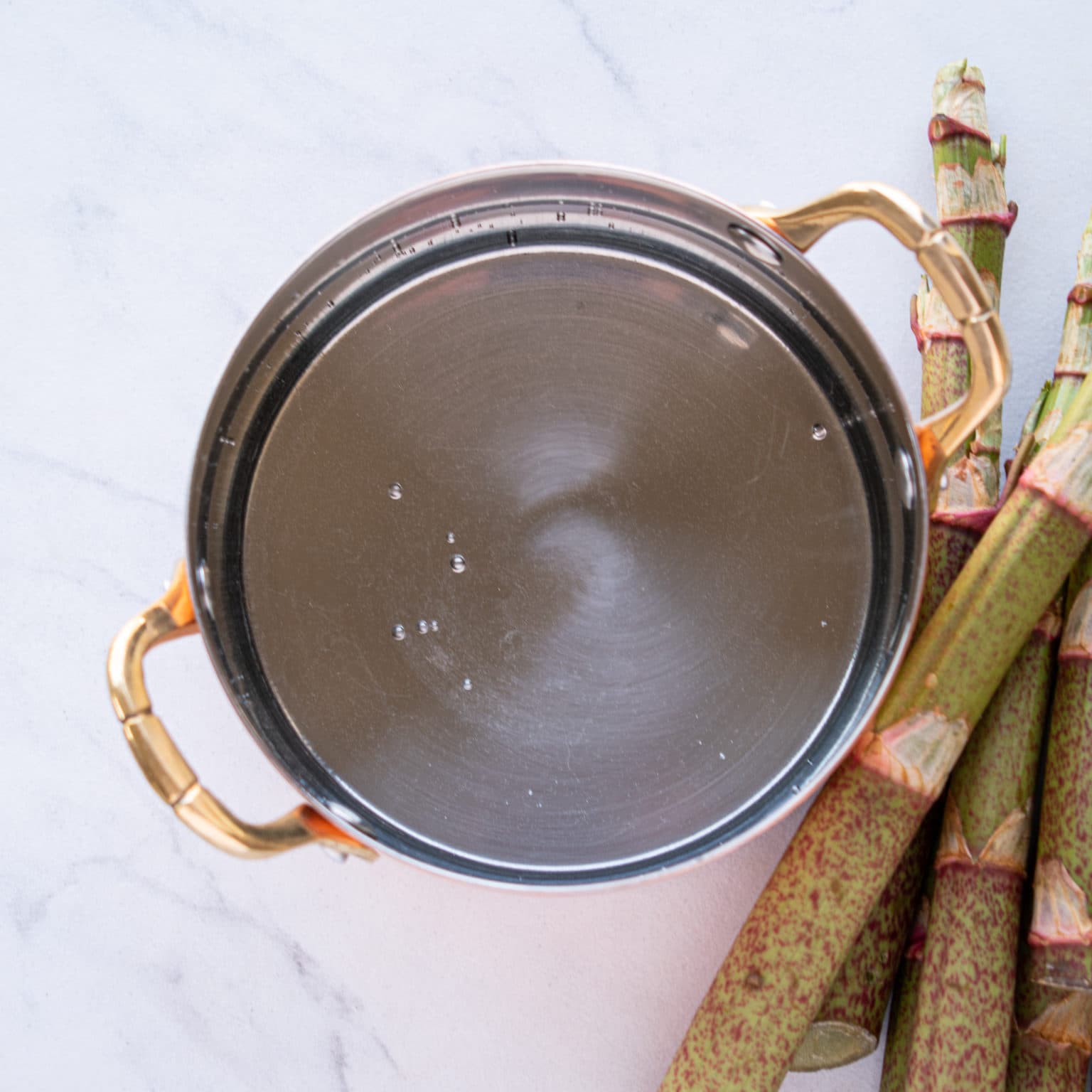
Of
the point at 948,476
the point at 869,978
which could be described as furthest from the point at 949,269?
the point at 869,978

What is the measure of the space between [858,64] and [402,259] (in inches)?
12.2

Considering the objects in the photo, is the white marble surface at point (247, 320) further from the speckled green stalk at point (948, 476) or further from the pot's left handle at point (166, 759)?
the pot's left handle at point (166, 759)

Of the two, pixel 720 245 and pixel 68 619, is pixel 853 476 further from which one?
pixel 68 619

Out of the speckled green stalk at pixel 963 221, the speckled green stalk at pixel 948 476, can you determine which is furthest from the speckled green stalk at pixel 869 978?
the speckled green stalk at pixel 963 221

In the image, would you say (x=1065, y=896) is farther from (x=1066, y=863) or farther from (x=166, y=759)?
(x=166, y=759)

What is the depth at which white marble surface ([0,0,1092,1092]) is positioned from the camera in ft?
2.00

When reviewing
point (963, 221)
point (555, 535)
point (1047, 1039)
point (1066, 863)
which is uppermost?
point (963, 221)

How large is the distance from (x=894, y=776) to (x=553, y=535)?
8.3 inches

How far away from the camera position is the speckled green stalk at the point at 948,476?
543 millimetres

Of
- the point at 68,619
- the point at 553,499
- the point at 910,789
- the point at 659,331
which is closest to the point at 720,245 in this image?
the point at 659,331

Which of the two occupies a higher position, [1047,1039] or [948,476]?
[948,476]

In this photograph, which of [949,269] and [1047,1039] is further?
[1047,1039]

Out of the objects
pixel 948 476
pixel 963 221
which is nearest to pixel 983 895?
pixel 948 476

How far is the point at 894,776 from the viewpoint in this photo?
0.51 meters
